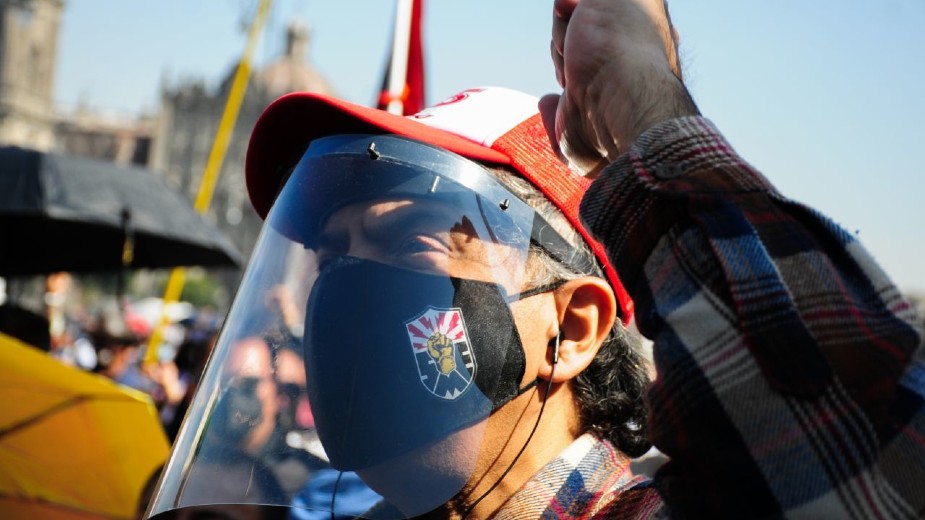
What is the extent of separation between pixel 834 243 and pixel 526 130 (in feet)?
2.29

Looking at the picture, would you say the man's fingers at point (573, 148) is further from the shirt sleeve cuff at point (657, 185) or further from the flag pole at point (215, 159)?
the flag pole at point (215, 159)

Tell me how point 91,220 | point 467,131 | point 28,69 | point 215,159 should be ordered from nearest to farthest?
point 467,131 < point 91,220 < point 215,159 < point 28,69

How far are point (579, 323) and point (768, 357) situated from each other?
593 mm

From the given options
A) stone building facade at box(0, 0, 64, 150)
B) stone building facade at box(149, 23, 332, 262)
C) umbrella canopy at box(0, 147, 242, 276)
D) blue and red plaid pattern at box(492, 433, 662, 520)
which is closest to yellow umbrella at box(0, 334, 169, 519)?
umbrella canopy at box(0, 147, 242, 276)

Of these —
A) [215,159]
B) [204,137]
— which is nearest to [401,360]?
[215,159]

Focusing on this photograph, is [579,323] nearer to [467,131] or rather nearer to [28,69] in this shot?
[467,131]

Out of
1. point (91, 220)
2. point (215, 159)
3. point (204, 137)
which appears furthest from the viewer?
point (204, 137)

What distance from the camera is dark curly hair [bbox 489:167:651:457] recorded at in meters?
1.54

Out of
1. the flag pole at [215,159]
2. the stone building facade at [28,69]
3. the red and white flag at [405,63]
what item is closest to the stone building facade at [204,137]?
the stone building facade at [28,69]

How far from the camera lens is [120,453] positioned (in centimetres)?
369

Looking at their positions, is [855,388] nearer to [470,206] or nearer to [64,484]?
[470,206]

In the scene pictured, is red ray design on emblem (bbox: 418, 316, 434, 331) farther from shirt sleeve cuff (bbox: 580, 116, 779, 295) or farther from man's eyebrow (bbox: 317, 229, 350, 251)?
shirt sleeve cuff (bbox: 580, 116, 779, 295)

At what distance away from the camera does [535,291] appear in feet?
4.92

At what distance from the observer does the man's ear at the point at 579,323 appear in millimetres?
1530
